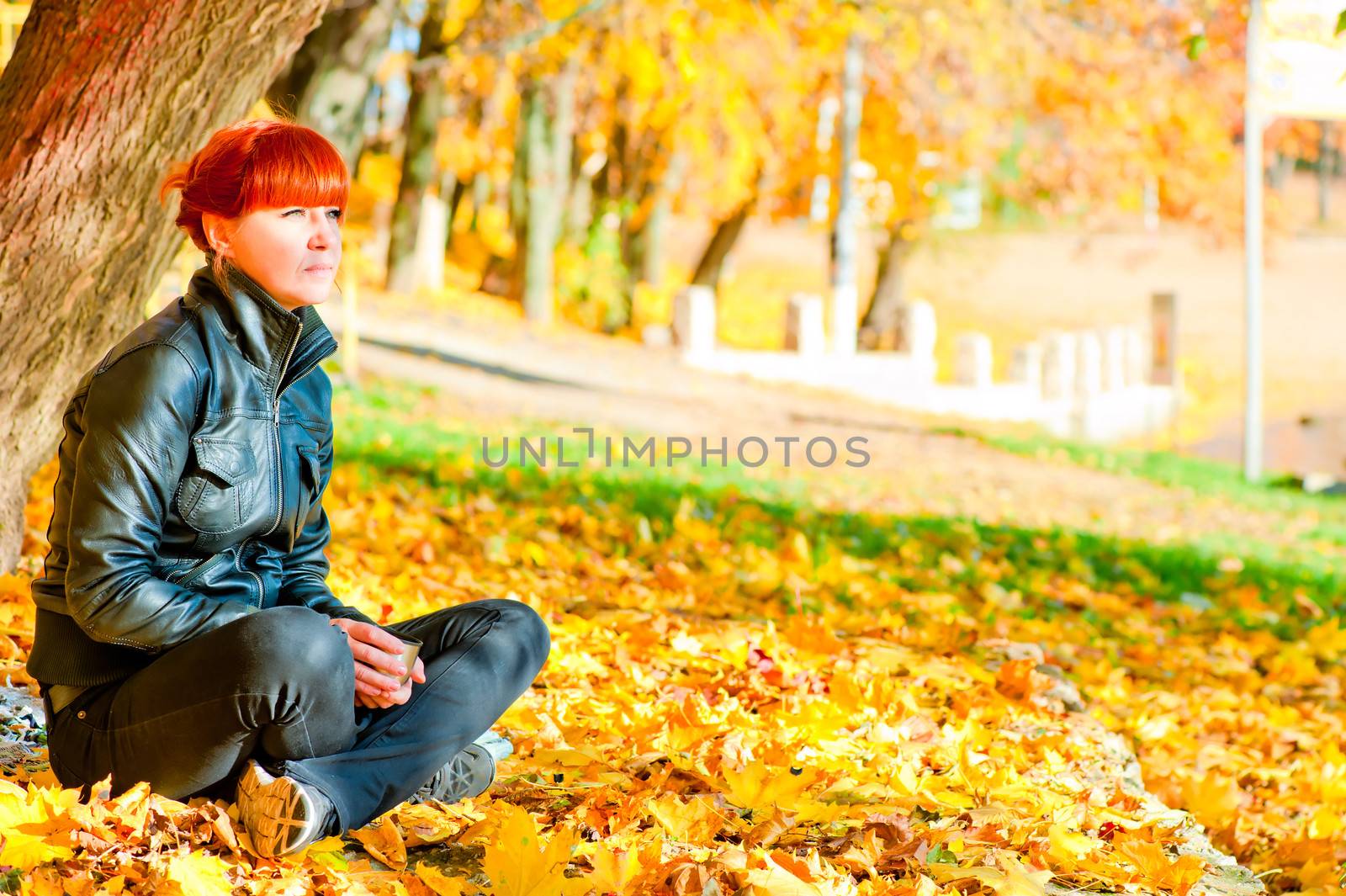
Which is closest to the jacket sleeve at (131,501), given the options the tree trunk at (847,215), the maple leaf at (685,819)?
the maple leaf at (685,819)

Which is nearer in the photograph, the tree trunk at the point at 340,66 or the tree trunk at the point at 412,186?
the tree trunk at the point at 340,66

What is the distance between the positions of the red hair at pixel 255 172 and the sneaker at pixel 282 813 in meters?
0.88

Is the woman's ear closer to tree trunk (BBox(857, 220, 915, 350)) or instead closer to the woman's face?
the woman's face

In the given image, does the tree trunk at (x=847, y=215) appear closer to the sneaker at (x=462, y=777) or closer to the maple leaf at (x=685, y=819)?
the sneaker at (x=462, y=777)

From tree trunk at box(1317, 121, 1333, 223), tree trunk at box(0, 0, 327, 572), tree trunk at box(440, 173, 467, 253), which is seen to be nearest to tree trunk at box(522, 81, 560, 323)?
tree trunk at box(440, 173, 467, 253)

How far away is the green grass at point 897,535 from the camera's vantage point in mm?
7086

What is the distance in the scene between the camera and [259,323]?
2734 mm

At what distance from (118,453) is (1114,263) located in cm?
4000

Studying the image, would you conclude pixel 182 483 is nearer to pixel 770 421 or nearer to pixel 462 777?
pixel 462 777

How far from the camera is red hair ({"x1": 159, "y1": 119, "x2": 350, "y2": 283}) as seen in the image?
2676mm

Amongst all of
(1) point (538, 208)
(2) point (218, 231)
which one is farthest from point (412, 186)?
(2) point (218, 231)

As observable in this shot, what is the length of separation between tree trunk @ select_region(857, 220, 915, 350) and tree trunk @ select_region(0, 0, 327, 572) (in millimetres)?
21149

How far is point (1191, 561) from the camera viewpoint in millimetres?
8562

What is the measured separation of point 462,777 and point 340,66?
7246mm
